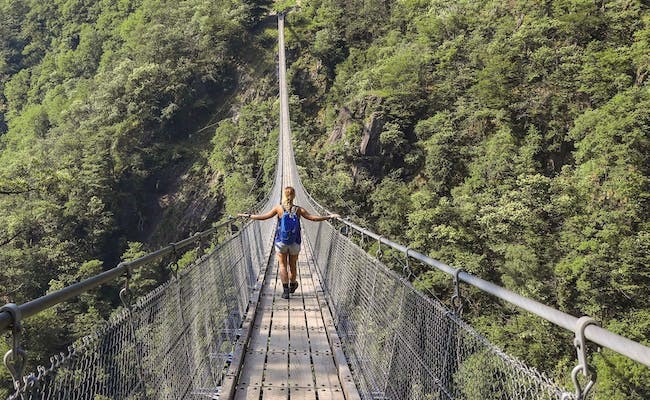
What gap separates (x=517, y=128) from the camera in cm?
2105

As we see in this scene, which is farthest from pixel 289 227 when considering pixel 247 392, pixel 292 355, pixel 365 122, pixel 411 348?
pixel 365 122

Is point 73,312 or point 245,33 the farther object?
point 245,33

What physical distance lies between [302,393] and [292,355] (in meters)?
0.55

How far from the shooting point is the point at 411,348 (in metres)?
2.04

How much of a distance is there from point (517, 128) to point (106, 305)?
1911cm

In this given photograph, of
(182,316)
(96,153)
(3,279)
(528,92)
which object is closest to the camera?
(182,316)

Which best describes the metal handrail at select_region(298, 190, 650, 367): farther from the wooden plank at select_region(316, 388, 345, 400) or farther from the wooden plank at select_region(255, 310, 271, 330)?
the wooden plank at select_region(255, 310, 271, 330)

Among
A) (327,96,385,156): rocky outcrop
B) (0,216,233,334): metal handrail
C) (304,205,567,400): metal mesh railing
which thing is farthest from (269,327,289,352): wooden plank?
(327,96,385,156): rocky outcrop

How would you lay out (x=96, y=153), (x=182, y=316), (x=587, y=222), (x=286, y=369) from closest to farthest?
(x=182, y=316), (x=286, y=369), (x=587, y=222), (x=96, y=153)

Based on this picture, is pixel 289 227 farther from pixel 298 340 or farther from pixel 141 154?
pixel 141 154

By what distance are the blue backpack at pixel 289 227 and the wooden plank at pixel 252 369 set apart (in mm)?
1201

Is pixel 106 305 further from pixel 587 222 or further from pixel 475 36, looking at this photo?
pixel 475 36

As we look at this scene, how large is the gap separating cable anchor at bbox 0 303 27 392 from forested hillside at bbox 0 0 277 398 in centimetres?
1591

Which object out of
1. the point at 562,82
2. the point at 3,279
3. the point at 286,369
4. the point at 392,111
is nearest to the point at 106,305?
the point at 3,279
